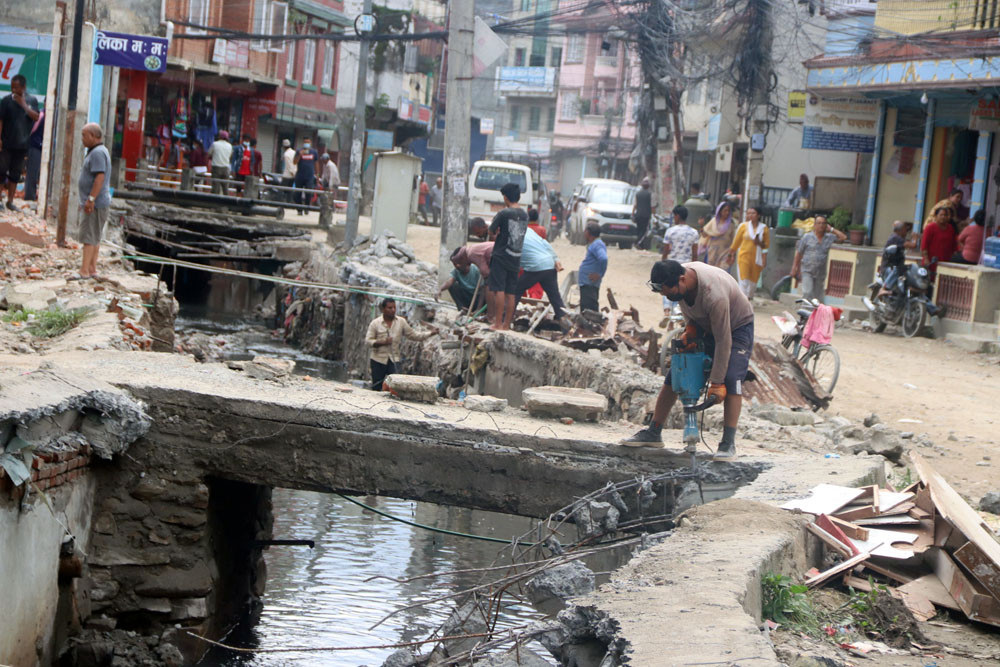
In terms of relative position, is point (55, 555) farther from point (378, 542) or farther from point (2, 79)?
point (2, 79)

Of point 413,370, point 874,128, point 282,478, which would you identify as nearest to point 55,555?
point 282,478

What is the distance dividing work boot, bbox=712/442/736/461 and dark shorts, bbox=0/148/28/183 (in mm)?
10865

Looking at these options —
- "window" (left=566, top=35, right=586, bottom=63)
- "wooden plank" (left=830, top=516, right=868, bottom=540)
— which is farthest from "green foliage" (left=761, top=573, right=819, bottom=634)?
"window" (left=566, top=35, right=586, bottom=63)

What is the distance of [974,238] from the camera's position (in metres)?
15.9

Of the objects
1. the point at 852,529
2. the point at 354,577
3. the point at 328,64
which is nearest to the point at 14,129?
the point at 354,577

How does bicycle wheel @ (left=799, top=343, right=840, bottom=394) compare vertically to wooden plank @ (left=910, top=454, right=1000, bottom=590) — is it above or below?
above

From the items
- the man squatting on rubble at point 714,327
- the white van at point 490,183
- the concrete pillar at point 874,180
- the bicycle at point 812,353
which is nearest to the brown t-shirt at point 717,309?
the man squatting on rubble at point 714,327

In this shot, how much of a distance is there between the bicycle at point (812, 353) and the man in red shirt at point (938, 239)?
16.7 feet

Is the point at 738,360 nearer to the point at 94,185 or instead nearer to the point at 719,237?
the point at 94,185

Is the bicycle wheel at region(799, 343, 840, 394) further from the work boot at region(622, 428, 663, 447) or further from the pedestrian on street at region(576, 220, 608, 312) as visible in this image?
the work boot at region(622, 428, 663, 447)

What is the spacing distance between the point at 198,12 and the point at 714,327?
2701 centimetres

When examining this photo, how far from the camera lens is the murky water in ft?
27.4

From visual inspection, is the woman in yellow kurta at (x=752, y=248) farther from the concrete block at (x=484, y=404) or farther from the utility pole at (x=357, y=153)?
the utility pole at (x=357, y=153)

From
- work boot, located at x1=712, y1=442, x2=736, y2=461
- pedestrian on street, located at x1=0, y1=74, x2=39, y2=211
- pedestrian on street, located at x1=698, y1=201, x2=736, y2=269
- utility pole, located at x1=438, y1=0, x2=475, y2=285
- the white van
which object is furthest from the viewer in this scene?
the white van
